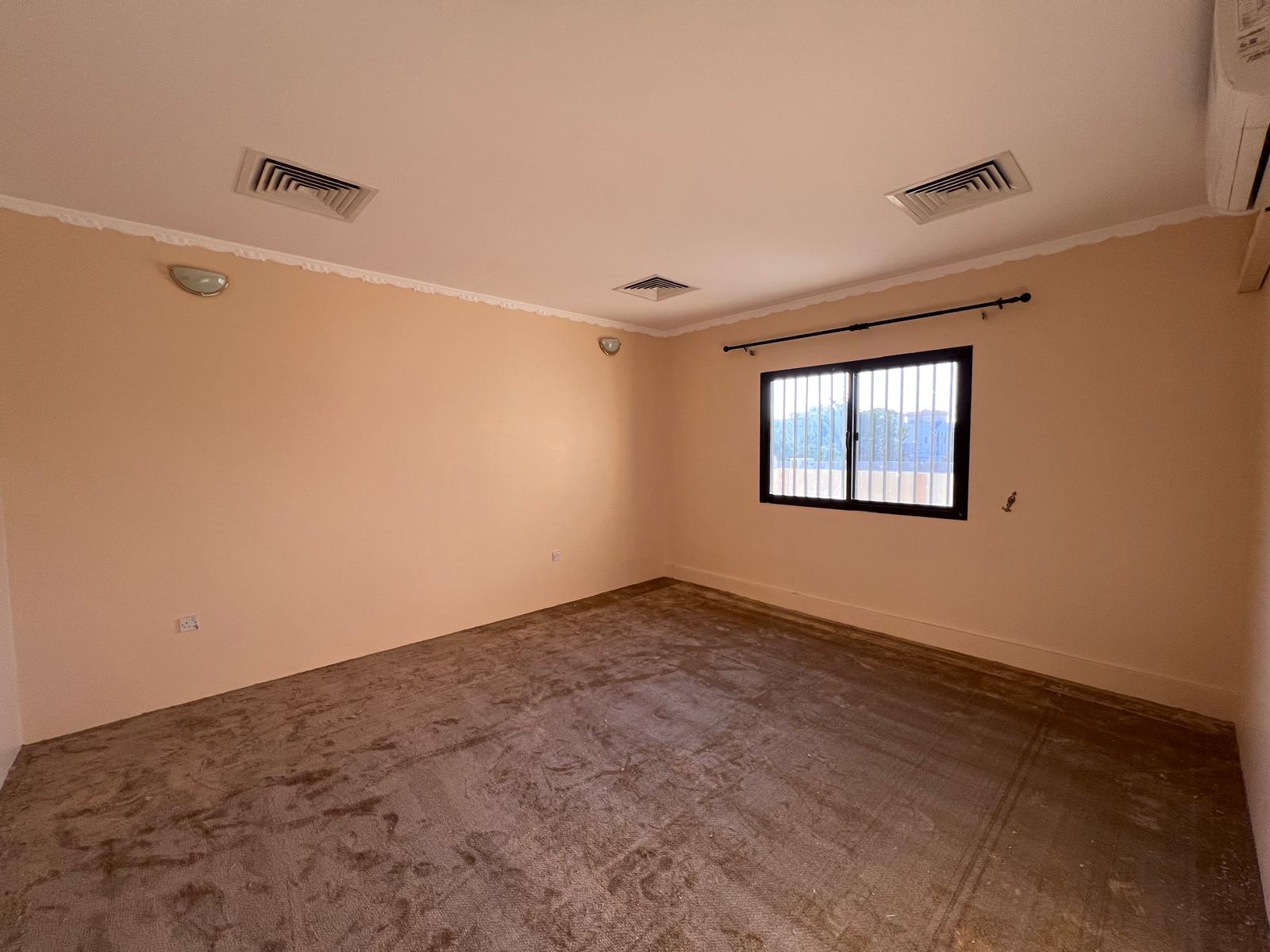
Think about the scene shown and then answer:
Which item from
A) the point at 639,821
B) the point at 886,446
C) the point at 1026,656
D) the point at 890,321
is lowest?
the point at 639,821

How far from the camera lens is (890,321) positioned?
3.63m

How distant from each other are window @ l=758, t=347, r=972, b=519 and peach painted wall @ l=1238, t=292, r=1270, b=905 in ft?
4.12

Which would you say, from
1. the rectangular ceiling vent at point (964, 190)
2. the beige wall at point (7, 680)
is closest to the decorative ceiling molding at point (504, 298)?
the rectangular ceiling vent at point (964, 190)

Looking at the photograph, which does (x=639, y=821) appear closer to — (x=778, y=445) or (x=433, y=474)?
(x=433, y=474)

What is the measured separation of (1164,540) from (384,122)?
13.6ft

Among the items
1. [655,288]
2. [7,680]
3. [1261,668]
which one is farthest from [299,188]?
A: [1261,668]

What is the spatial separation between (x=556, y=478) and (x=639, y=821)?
3.01 metres

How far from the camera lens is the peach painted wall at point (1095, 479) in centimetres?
252

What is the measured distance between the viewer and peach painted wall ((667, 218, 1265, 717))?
2516 mm

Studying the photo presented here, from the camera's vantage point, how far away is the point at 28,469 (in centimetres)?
242

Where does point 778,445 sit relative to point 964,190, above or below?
below

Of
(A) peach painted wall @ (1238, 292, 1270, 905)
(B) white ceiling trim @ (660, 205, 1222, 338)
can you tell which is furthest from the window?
(A) peach painted wall @ (1238, 292, 1270, 905)

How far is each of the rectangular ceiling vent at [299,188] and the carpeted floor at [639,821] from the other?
8.47 ft

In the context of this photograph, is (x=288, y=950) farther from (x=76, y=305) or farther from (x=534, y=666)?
(x=76, y=305)
